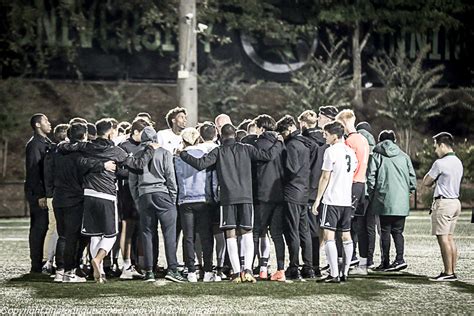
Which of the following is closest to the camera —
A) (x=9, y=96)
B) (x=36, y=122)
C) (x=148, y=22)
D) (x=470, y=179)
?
(x=36, y=122)

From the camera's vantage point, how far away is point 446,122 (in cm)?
4847

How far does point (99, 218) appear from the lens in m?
15.7

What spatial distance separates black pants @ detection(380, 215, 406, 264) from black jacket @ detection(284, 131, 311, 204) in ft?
6.24

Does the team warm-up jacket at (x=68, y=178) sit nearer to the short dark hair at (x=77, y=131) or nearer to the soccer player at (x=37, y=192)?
the short dark hair at (x=77, y=131)

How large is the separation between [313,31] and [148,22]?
763cm

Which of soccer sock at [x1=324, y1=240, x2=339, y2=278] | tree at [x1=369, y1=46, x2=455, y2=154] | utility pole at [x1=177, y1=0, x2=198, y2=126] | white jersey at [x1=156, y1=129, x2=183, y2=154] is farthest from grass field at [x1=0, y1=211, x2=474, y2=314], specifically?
tree at [x1=369, y1=46, x2=455, y2=154]

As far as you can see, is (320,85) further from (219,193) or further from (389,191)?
(219,193)

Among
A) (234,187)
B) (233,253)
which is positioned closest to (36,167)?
(234,187)

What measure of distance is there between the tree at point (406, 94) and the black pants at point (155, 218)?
93.7 feet

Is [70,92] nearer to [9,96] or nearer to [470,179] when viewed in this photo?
[9,96]

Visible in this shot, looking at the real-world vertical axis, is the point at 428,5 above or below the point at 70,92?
above

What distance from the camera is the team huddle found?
15.7 m

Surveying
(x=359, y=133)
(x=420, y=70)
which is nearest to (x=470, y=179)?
(x=420, y=70)

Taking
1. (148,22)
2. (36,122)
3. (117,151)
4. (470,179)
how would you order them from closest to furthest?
(117,151) → (36,122) → (470,179) → (148,22)
